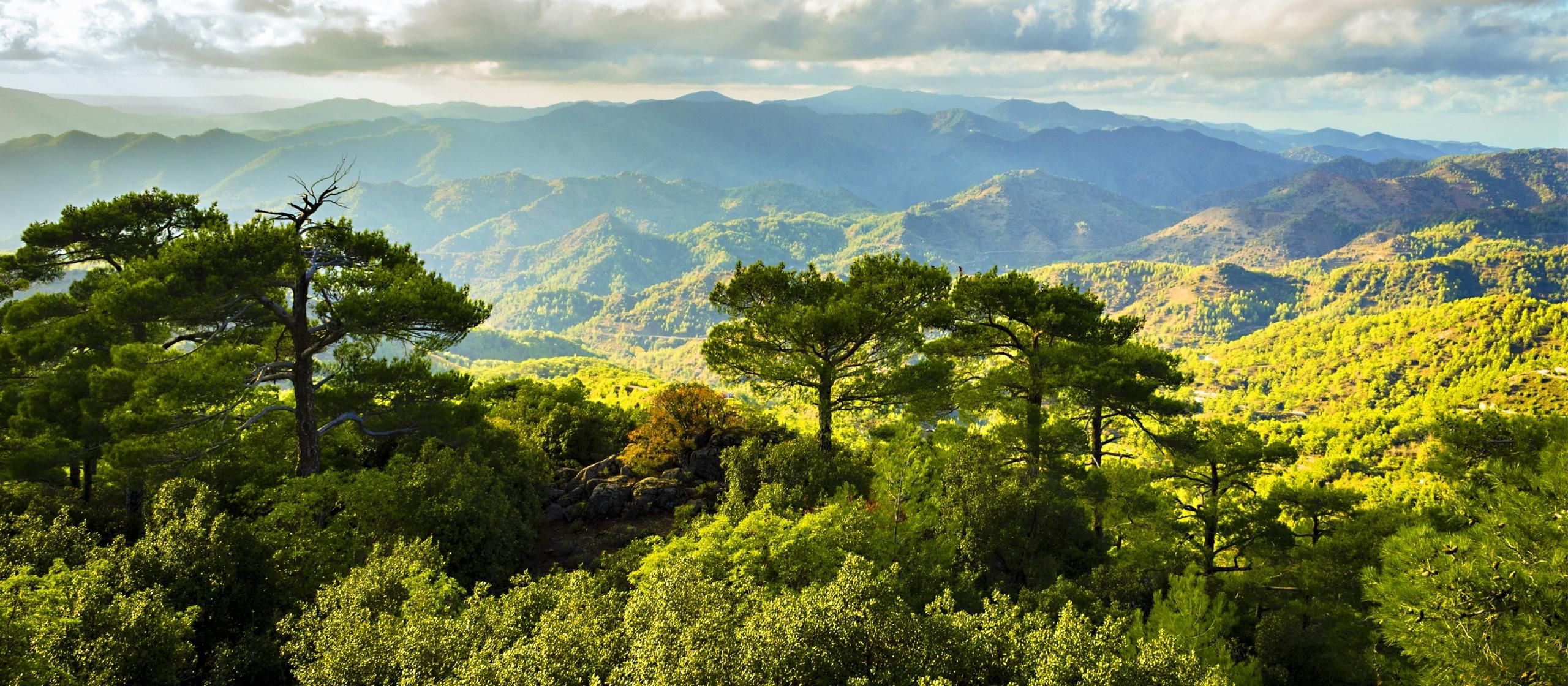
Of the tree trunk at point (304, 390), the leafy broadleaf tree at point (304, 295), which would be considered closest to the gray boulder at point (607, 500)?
the leafy broadleaf tree at point (304, 295)

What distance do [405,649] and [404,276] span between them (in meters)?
15.8

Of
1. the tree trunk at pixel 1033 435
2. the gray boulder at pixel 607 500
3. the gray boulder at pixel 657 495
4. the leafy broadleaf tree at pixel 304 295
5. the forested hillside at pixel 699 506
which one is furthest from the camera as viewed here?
the gray boulder at pixel 657 495

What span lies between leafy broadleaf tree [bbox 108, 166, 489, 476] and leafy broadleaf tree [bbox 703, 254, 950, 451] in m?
11.4

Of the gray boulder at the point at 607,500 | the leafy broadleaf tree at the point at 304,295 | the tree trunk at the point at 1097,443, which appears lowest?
the gray boulder at the point at 607,500

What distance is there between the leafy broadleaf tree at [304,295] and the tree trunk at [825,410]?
45.4ft

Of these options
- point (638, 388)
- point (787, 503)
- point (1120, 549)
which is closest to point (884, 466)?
point (787, 503)

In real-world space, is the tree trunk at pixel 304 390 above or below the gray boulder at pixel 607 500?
above

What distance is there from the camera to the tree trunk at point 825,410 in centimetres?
3064

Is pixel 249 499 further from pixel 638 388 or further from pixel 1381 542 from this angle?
pixel 638 388

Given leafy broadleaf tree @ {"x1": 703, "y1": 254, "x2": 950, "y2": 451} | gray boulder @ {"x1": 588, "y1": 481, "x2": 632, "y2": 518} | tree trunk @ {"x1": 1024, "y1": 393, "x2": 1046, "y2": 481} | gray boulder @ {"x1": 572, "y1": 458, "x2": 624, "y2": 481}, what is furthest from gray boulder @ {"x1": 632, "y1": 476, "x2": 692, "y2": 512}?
tree trunk @ {"x1": 1024, "y1": 393, "x2": 1046, "y2": 481}

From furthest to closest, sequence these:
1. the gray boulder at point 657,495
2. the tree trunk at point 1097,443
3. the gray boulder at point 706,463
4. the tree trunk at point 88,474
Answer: the gray boulder at point 706,463
the gray boulder at point 657,495
the tree trunk at point 1097,443
the tree trunk at point 88,474

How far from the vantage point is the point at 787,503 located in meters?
23.5

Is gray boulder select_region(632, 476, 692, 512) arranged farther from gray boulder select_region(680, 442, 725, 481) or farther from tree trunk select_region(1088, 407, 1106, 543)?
tree trunk select_region(1088, 407, 1106, 543)

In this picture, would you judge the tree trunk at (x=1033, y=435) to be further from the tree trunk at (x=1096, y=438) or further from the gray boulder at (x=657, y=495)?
the gray boulder at (x=657, y=495)
